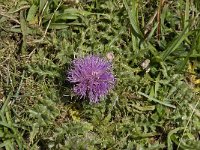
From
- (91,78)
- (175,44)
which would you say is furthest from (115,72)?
(175,44)

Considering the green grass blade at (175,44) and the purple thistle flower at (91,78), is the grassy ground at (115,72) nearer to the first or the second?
the green grass blade at (175,44)

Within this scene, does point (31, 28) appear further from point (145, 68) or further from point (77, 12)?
point (145, 68)

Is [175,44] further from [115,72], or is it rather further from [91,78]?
[91,78]

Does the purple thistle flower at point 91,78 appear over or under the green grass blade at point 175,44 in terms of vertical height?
under

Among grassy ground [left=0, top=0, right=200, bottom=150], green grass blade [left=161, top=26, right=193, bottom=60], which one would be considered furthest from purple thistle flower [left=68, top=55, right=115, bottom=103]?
green grass blade [left=161, top=26, right=193, bottom=60]

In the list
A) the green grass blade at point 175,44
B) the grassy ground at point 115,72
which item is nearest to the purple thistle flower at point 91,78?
the grassy ground at point 115,72

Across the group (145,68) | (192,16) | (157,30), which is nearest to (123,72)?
(145,68)
